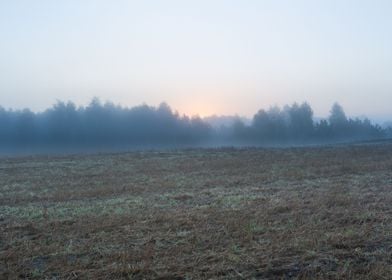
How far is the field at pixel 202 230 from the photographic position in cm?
723

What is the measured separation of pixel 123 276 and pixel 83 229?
385 cm

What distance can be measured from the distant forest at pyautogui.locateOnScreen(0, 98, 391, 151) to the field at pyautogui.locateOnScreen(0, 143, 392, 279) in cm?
7654

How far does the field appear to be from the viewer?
285 inches

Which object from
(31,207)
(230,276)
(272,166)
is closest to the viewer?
(230,276)

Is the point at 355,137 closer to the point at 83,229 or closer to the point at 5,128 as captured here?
the point at 5,128

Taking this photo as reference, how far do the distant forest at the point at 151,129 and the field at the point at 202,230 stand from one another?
251 feet

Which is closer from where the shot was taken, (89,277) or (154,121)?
(89,277)

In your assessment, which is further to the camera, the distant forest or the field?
the distant forest

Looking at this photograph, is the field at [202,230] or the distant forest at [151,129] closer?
the field at [202,230]

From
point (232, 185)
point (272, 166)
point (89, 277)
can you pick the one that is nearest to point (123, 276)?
point (89, 277)

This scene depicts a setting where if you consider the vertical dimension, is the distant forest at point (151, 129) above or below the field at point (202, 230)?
above

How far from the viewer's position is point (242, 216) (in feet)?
37.1

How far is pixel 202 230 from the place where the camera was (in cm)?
989

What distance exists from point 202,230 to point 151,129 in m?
92.0
